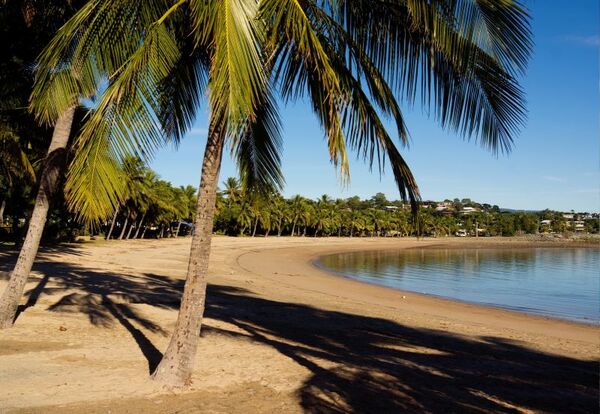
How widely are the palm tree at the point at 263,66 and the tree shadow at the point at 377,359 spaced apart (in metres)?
2.02

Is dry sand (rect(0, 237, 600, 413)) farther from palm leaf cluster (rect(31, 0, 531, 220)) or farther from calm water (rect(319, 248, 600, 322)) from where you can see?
calm water (rect(319, 248, 600, 322))

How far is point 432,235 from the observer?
449 feet

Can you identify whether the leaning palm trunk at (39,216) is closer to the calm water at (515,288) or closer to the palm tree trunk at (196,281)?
the palm tree trunk at (196,281)

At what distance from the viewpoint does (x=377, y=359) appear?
23.4 ft

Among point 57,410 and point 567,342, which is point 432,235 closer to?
point 567,342

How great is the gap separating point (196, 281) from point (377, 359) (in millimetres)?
3502

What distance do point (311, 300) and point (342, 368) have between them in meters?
9.10

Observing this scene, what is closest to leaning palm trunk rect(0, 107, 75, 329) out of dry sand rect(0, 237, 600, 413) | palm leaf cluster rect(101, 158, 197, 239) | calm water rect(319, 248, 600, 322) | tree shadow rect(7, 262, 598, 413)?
dry sand rect(0, 237, 600, 413)

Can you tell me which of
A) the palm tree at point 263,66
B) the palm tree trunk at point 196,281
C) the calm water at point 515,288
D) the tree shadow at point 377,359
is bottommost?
the calm water at point 515,288

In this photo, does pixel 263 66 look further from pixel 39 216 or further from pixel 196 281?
pixel 39 216

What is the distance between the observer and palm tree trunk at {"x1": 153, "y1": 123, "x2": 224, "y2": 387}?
4750 millimetres

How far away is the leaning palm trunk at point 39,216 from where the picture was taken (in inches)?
284

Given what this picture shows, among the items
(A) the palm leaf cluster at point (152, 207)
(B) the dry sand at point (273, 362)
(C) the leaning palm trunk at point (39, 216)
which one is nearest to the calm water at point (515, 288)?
(B) the dry sand at point (273, 362)

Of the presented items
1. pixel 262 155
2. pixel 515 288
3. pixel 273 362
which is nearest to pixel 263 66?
pixel 262 155
